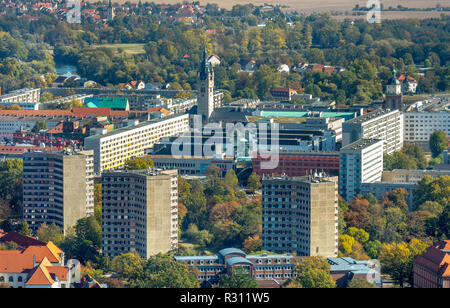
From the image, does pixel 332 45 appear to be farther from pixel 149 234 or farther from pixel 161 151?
pixel 149 234

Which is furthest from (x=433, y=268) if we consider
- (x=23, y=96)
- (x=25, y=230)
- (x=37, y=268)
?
(x=23, y=96)

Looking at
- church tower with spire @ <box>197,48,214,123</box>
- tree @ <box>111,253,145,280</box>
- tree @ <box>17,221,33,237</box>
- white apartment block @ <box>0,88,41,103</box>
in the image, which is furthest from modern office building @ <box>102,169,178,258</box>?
white apartment block @ <box>0,88,41,103</box>

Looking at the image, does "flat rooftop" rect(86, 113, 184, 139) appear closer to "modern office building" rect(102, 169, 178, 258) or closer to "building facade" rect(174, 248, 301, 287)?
"modern office building" rect(102, 169, 178, 258)

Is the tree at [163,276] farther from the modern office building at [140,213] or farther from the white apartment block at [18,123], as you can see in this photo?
the white apartment block at [18,123]
